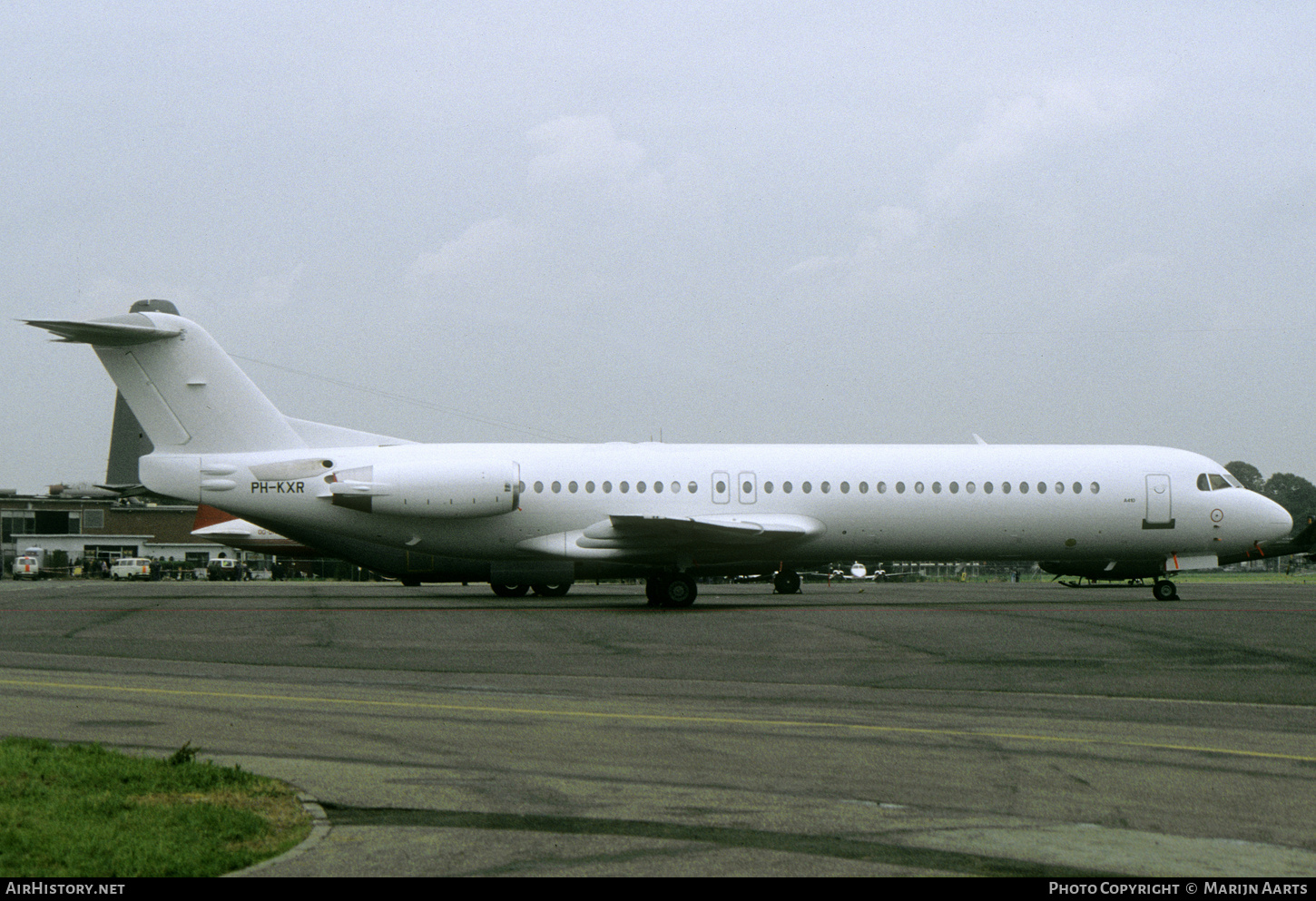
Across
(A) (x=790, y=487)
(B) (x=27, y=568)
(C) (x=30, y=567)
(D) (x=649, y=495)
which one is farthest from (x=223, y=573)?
(A) (x=790, y=487)

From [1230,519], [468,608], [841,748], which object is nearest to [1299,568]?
[1230,519]

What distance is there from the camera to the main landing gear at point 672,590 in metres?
27.8

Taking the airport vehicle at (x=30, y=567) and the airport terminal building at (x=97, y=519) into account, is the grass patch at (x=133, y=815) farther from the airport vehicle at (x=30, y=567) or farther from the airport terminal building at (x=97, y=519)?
the airport terminal building at (x=97, y=519)

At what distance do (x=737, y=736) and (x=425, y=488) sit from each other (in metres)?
18.9

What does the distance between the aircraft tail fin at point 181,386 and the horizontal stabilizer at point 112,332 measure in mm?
21

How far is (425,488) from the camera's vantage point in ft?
90.4

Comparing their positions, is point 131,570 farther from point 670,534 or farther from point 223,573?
point 670,534

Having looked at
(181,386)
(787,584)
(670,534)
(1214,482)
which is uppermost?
(181,386)

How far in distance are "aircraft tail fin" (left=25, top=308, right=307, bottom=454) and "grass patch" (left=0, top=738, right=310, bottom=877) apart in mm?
20320

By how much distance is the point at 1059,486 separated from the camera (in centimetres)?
2920

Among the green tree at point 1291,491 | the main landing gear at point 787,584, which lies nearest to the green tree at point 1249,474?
the green tree at point 1291,491

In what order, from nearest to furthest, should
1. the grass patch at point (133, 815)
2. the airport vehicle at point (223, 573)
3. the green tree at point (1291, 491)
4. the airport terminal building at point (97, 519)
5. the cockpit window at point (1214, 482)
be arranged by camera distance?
1. the grass patch at point (133, 815)
2. the cockpit window at point (1214, 482)
3. the airport vehicle at point (223, 573)
4. the airport terminal building at point (97, 519)
5. the green tree at point (1291, 491)

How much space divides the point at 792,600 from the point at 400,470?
460 inches
